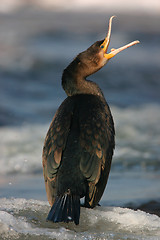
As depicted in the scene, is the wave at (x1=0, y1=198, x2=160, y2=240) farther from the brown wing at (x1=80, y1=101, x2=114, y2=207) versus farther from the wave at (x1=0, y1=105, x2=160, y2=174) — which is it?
the wave at (x1=0, y1=105, x2=160, y2=174)

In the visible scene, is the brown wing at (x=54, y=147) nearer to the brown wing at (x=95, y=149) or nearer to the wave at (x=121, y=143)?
the brown wing at (x=95, y=149)

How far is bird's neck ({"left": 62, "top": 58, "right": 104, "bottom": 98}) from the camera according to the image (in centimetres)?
551

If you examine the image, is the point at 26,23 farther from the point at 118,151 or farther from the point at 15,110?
the point at 118,151

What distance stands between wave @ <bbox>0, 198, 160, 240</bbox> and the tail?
0.26ft

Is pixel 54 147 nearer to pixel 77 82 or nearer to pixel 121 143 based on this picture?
pixel 77 82

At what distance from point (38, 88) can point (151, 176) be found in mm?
8241

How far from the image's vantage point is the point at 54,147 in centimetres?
477

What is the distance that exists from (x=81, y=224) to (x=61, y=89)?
11.1 m

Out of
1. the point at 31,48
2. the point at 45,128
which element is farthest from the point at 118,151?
the point at 31,48

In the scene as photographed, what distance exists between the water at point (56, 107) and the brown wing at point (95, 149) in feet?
0.68

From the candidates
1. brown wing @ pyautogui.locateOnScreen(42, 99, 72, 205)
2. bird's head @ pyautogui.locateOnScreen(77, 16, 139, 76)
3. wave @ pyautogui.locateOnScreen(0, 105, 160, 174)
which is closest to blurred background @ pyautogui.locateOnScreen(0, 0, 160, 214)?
wave @ pyautogui.locateOnScreen(0, 105, 160, 174)

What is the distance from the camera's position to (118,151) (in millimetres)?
9500

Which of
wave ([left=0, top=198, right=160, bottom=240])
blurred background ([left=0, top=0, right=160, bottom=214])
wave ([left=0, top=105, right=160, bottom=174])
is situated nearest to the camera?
wave ([left=0, top=198, right=160, bottom=240])

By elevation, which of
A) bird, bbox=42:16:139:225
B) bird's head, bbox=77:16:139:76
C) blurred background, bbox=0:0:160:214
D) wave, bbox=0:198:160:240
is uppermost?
blurred background, bbox=0:0:160:214
